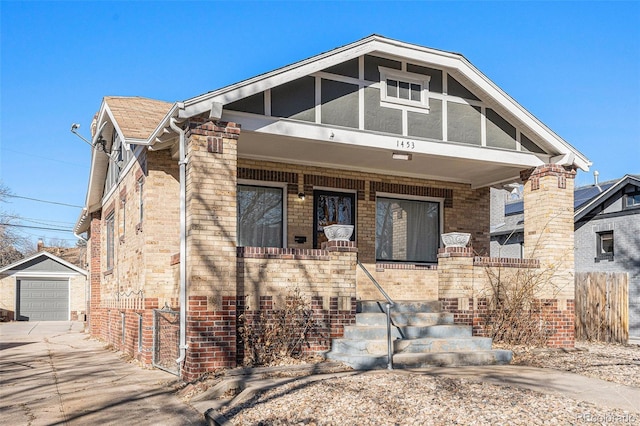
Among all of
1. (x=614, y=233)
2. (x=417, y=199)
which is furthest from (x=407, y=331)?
(x=614, y=233)

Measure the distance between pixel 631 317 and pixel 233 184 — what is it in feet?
59.2

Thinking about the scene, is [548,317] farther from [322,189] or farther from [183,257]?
[183,257]

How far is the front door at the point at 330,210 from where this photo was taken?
1434 centimetres

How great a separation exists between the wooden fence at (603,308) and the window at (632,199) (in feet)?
24.8

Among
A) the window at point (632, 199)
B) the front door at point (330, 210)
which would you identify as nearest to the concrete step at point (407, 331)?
the front door at point (330, 210)

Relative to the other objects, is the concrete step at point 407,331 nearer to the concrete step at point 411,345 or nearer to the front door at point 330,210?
the concrete step at point 411,345

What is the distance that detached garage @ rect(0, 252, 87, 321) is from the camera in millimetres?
37094

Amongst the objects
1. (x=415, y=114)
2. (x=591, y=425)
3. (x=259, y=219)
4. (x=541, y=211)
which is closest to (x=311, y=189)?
(x=259, y=219)

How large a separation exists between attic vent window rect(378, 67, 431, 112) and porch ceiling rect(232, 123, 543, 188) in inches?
27.6

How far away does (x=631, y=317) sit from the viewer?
22750 mm

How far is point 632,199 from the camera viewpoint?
76.7 feet

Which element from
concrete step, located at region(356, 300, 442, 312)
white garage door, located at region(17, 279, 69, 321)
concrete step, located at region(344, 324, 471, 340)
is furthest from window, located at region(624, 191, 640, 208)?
white garage door, located at region(17, 279, 69, 321)

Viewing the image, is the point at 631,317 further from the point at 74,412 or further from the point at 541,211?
the point at 74,412

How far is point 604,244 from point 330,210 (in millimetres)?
14686
